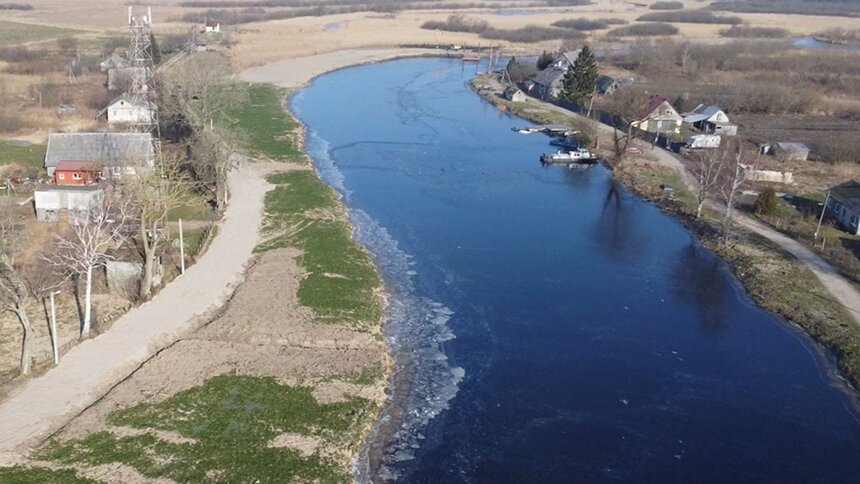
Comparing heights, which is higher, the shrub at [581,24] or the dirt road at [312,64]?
the shrub at [581,24]

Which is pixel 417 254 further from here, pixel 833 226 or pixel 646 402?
pixel 833 226

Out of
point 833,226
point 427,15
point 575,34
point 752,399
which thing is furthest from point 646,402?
point 427,15

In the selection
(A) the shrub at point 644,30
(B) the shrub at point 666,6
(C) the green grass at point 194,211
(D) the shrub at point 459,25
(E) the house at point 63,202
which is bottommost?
(C) the green grass at point 194,211

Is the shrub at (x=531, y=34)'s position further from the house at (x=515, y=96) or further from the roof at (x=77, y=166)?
the roof at (x=77, y=166)

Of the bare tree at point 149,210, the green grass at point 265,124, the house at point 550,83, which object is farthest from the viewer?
the house at point 550,83

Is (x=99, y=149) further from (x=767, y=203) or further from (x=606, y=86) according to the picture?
(x=606, y=86)

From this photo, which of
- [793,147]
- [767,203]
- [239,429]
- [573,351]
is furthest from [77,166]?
[793,147]

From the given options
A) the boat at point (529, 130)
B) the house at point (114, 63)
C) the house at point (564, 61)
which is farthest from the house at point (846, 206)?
the house at point (114, 63)
